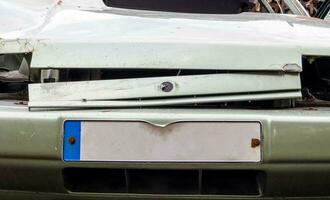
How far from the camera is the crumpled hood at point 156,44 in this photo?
2.11 metres

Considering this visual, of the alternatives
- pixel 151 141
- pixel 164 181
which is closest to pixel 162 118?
pixel 151 141

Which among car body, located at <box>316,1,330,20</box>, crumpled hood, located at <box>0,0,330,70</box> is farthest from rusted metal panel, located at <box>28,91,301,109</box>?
car body, located at <box>316,1,330,20</box>

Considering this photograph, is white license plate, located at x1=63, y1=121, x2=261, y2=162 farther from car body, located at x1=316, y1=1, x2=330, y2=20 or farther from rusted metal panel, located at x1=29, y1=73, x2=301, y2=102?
car body, located at x1=316, y1=1, x2=330, y2=20

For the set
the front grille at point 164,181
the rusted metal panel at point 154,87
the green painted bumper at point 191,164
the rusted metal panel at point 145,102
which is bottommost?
the front grille at point 164,181

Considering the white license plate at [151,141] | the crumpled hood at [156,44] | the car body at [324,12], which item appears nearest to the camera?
the white license plate at [151,141]

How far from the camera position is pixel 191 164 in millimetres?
2014

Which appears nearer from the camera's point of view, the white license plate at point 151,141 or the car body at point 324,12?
the white license plate at point 151,141

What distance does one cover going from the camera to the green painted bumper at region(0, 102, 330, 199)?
2018 mm

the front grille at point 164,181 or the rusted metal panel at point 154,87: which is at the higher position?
the rusted metal panel at point 154,87

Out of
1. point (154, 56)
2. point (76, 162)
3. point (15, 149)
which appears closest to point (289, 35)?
point (154, 56)

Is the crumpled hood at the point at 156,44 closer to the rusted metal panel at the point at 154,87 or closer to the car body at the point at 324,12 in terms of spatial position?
the rusted metal panel at the point at 154,87

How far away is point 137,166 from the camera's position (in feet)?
6.60

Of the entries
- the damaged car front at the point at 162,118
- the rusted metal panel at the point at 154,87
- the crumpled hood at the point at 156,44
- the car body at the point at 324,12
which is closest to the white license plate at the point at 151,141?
the damaged car front at the point at 162,118

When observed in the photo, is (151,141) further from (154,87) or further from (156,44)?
(156,44)
